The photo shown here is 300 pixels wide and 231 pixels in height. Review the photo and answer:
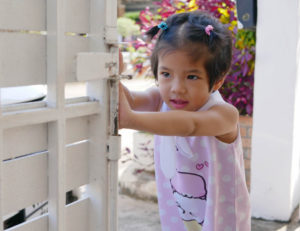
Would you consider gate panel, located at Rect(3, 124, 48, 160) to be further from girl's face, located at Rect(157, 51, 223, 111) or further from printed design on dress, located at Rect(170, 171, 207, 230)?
printed design on dress, located at Rect(170, 171, 207, 230)

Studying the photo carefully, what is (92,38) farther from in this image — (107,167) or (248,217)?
(248,217)

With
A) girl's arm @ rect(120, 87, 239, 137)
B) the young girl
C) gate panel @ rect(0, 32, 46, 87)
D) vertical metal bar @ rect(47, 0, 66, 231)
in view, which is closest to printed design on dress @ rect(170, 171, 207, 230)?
the young girl

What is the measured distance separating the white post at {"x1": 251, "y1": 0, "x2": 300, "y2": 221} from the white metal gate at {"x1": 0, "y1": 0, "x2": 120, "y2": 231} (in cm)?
215

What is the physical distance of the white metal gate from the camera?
1.11 m

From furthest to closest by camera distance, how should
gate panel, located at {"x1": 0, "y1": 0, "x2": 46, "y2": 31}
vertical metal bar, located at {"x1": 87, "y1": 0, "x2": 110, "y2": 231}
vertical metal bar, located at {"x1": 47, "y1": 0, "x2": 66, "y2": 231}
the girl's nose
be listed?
the girl's nose
vertical metal bar, located at {"x1": 87, "y1": 0, "x2": 110, "y2": 231}
vertical metal bar, located at {"x1": 47, "y1": 0, "x2": 66, "y2": 231}
gate panel, located at {"x1": 0, "y1": 0, "x2": 46, "y2": 31}

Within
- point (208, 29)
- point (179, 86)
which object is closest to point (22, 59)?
point (179, 86)

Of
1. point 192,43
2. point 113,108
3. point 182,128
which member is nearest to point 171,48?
point 192,43

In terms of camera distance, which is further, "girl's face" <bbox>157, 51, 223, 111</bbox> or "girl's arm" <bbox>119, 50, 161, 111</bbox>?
"girl's arm" <bbox>119, 50, 161, 111</bbox>

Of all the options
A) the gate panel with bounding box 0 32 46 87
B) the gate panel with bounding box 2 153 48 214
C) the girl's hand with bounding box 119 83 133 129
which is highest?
the gate panel with bounding box 0 32 46 87

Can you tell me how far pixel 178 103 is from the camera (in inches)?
66.7

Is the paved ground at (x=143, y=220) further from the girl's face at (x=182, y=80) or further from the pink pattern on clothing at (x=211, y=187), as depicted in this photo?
the girl's face at (x=182, y=80)

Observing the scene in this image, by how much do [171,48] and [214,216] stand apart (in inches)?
27.6

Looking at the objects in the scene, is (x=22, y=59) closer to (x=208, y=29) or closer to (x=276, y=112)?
(x=208, y=29)

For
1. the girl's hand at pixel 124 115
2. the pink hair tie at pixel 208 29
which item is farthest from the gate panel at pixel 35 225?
the pink hair tie at pixel 208 29
